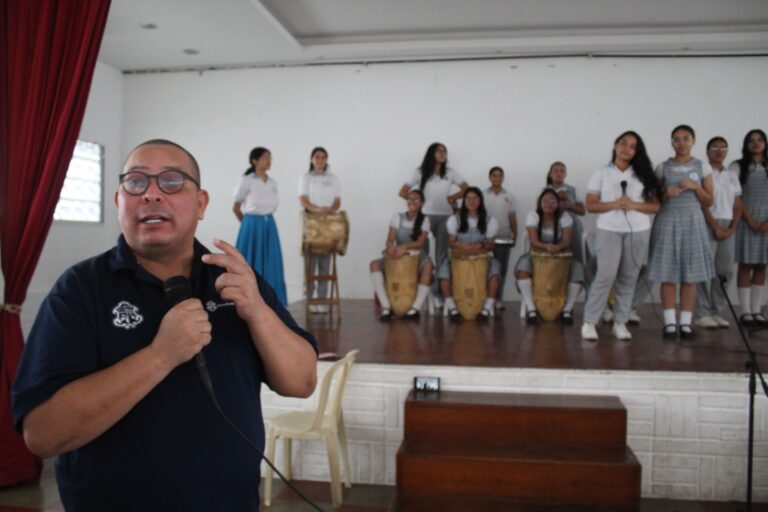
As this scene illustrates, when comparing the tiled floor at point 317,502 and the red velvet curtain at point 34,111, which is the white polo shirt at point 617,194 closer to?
the tiled floor at point 317,502

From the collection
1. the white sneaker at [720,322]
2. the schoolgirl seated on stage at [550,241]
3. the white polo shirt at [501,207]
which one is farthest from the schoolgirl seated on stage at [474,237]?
the white sneaker at [720,322]

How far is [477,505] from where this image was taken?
265 cm

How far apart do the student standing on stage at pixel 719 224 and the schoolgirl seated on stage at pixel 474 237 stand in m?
1.66

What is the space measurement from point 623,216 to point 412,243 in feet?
6.19

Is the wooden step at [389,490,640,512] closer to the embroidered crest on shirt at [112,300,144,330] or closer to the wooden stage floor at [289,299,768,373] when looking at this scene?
the wooden stage floor at [289,299,768,373]

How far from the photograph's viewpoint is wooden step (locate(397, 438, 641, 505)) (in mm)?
2625

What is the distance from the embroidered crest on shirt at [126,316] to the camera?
3.20 ft

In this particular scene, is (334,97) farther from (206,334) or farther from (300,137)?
(206,334)

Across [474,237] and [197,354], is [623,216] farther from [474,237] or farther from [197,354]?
[197,354]

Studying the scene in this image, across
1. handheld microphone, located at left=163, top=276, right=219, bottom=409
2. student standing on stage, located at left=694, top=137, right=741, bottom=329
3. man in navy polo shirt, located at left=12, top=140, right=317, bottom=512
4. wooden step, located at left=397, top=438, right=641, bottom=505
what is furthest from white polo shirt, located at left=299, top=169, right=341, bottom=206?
handheld microphone, located at left=163, top=276, right=219, bottom=409

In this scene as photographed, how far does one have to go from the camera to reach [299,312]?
19.0 feet

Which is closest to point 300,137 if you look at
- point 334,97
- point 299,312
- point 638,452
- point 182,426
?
point 334,97

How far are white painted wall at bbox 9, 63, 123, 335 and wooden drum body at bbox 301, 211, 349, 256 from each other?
2.87m

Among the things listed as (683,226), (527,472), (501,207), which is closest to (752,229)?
(683,226)
